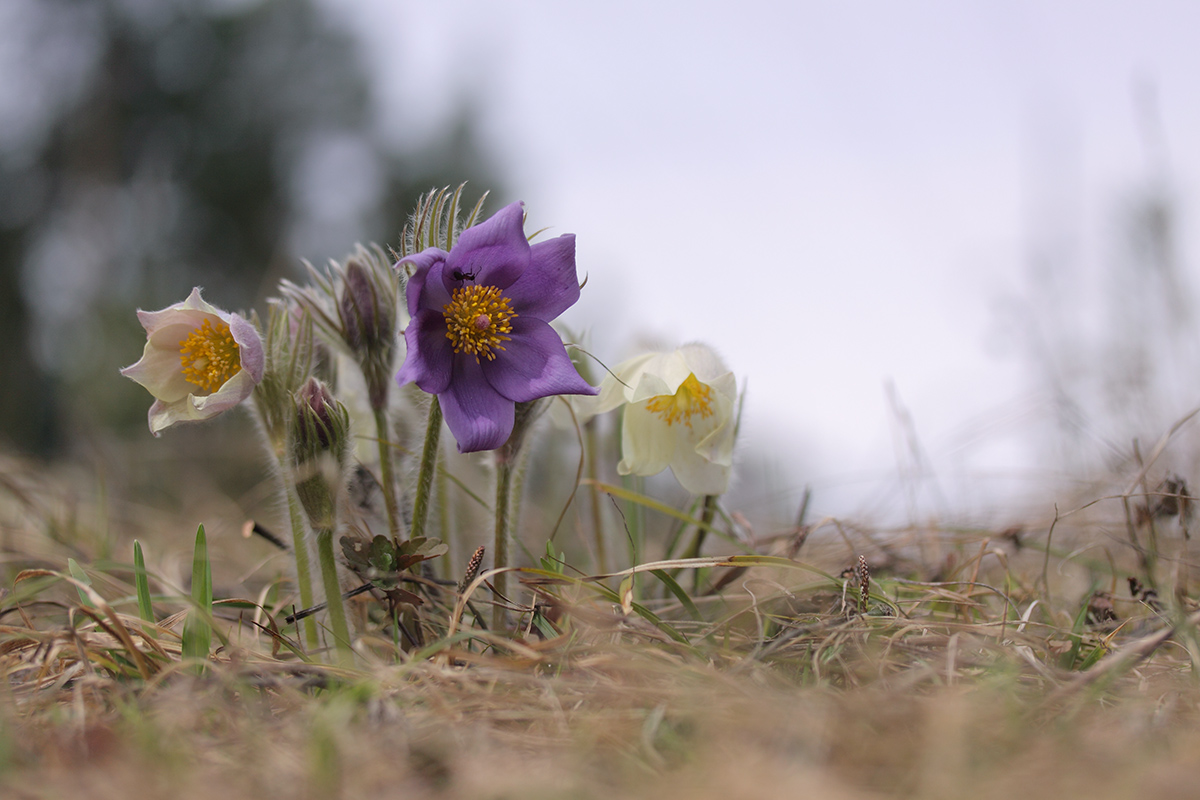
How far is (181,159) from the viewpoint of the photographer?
14.2 metres

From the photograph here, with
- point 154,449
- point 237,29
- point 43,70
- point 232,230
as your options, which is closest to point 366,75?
point 237,29

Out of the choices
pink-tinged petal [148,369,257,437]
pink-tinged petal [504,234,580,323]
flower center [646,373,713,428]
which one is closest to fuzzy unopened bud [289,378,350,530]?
pink-tinged petal [148,369,257,437]

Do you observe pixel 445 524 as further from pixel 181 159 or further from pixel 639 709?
pixel 181 159

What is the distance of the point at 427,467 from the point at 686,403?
47 cm

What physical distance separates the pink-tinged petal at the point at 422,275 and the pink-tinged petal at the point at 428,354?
22 mm

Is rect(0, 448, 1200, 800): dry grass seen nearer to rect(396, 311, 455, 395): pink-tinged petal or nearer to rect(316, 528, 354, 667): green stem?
rect(316, 528, 354, 667): green stem

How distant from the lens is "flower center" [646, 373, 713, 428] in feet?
4.71

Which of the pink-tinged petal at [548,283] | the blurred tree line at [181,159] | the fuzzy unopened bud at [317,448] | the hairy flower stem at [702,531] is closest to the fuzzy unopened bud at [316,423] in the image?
the fuzzy unopened bud at [317,448]

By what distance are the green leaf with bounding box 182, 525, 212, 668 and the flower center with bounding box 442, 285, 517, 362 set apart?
46cm

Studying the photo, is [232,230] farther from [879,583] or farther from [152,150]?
[879,583]

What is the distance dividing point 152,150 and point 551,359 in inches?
605

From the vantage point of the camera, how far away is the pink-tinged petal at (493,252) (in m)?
1.18

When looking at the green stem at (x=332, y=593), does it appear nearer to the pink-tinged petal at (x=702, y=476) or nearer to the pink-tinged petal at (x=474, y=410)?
the pink-tinged petal at (x=474, y=410)

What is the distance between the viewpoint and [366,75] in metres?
15.7
